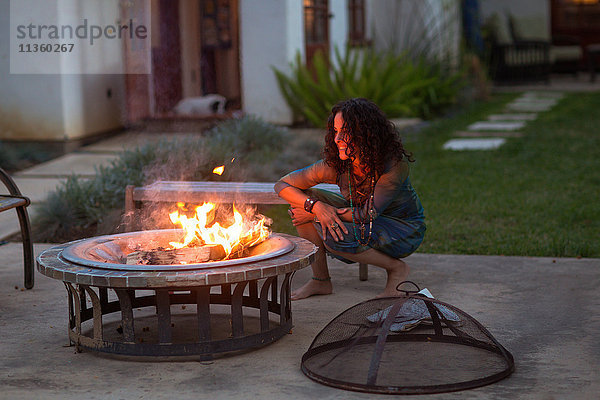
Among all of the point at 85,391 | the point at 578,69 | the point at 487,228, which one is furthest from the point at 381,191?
the point at 578,69

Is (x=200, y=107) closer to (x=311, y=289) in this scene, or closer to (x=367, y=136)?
(x=311, y=289)

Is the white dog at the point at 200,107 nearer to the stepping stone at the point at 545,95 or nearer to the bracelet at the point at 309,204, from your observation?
the stepping stone at the point at 545,95

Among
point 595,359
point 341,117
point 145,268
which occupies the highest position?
point 341,117

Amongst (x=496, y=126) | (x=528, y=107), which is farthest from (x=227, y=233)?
(x=528, y=107)

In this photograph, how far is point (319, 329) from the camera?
438cm

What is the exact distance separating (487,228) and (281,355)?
3098 millimetres

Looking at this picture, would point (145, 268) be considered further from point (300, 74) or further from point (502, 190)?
point (300, 74)

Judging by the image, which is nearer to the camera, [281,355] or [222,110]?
[281,355]

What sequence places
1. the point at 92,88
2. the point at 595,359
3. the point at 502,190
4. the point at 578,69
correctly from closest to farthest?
the point at 595,359 < the point at 502,190 < the point at 92,88 < the point at 578,69

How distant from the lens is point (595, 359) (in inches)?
152

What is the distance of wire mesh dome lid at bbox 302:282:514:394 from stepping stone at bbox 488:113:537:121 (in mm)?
9201

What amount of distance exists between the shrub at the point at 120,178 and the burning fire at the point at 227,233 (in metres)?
2.20

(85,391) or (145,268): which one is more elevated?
(145,268)

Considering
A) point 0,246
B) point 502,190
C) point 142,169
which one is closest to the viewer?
point 0,246
